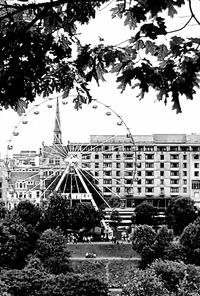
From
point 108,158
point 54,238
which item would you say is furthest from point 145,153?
point 54,238

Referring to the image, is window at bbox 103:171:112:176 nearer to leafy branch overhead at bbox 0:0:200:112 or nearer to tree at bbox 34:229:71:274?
tree at bbox 34:229:71:274

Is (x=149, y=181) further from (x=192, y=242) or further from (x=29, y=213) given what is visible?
(x=192, y=242)

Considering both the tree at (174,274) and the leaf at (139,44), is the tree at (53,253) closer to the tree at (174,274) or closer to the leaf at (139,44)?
the tree at (174,274)

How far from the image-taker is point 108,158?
6662cm

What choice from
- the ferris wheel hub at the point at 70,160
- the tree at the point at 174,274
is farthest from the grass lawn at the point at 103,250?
the tree at the point at 174,274

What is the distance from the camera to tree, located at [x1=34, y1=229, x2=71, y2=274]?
3294 centimetres

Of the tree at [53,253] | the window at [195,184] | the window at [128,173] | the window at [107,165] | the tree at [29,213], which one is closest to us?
the tree at [53,253]

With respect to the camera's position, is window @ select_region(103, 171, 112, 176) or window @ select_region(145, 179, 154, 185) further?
window @ select_region(145, 179, 154, 185)

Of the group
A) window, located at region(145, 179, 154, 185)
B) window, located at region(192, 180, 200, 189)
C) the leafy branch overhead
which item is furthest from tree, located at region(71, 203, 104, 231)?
the leafy branch overhead

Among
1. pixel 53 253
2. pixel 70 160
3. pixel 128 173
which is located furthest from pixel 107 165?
pixel 53 253

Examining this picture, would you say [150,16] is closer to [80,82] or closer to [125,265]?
[80,82]

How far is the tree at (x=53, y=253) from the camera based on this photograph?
3294cm

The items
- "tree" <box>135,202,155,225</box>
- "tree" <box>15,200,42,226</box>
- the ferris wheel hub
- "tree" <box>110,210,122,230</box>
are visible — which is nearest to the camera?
"tree" <box>15,200,42,226</box>

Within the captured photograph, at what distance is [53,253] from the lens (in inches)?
1330
